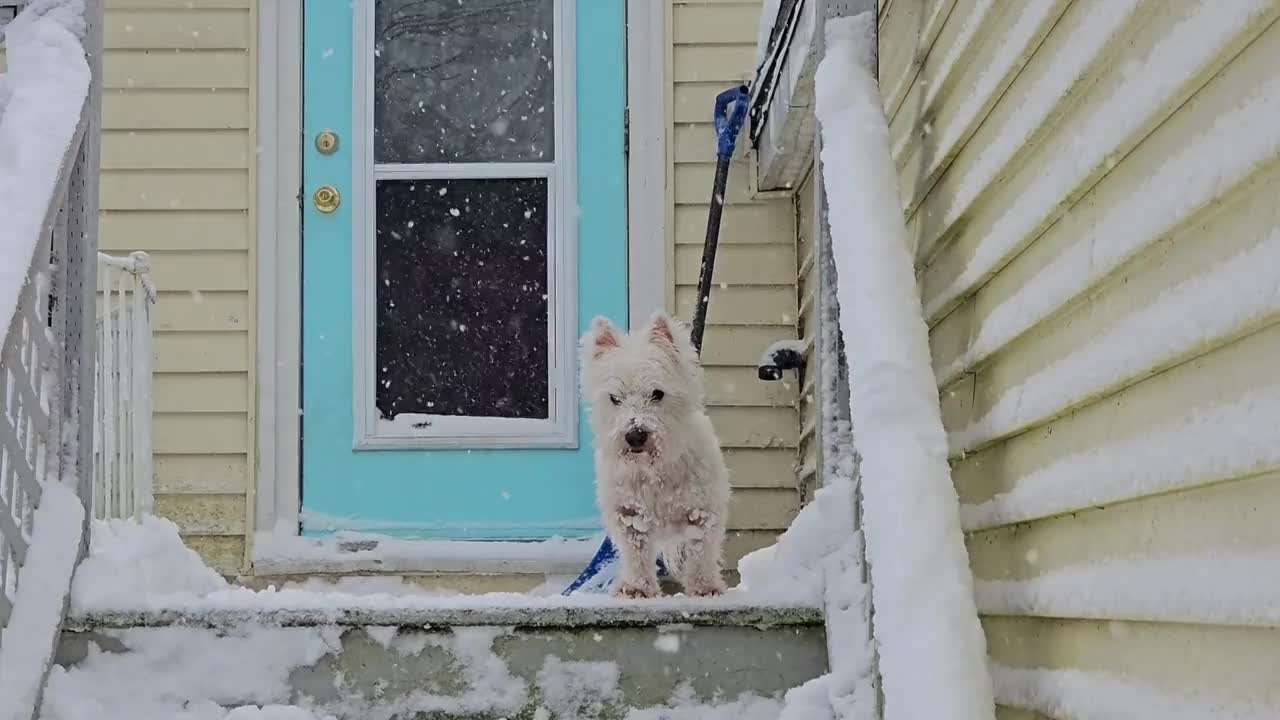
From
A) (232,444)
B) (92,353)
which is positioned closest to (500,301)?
(232,444)

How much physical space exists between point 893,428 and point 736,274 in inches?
114

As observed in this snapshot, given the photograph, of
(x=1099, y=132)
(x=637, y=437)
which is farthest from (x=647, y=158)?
(x=1099, y=132)

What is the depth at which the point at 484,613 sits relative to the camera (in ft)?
8.67

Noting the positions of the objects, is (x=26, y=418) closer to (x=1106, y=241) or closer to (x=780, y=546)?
(x=780, y=546)

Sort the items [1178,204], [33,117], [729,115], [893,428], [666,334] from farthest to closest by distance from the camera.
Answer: [729,115]
[666,334]
[33,117]
[893,428]
[1178,204]

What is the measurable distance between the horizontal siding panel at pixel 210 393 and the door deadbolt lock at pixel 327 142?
32.6 inches

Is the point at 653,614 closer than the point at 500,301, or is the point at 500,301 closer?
the point at 653,614

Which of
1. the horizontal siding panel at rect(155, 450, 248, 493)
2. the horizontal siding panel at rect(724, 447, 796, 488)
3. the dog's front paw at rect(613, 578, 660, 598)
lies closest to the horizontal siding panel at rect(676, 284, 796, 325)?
the horizontal siding panel at rect(724, 447, 796, 488)

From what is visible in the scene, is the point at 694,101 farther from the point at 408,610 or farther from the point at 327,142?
the point at 408,610

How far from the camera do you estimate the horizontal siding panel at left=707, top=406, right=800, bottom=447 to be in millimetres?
4918

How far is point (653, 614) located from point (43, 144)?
1.45m

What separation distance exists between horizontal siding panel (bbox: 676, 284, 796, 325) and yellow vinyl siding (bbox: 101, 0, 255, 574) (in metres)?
1.52

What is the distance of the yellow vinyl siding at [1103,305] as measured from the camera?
4.22ft

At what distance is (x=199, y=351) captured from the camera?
4957 millimetres
